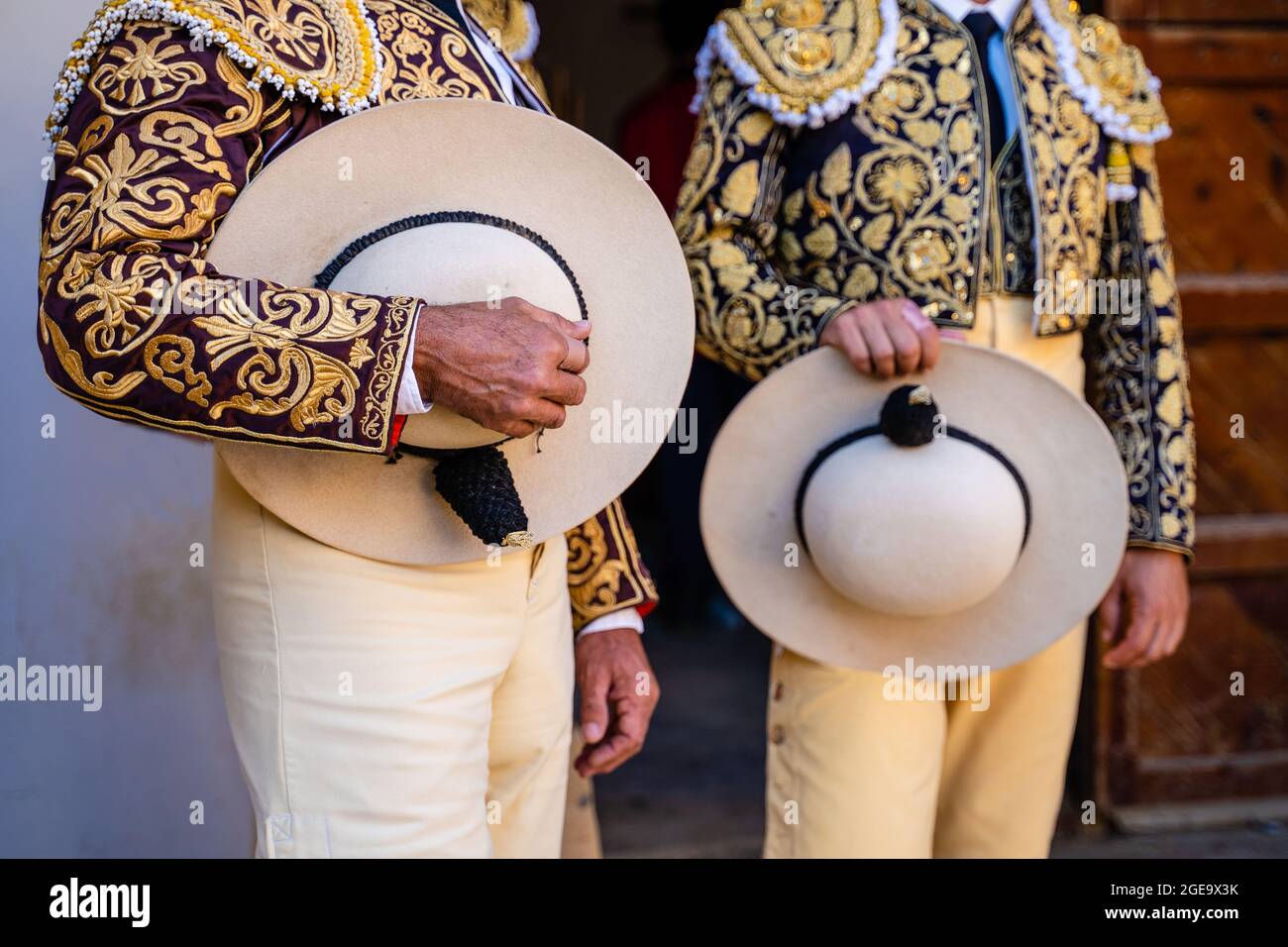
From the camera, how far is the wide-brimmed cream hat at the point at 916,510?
71.9 inches

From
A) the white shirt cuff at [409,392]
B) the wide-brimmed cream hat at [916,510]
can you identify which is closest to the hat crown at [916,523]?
the wide-brimmed cream hat at [916,510]

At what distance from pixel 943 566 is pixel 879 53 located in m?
0.78

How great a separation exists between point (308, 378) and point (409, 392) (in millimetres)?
101

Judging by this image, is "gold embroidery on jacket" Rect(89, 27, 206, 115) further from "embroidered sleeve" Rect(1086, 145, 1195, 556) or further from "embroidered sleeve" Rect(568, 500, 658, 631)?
"embroidered sleeve" Rect(1086, 145, 1195, 556)

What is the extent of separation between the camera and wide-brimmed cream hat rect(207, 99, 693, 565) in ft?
4.85

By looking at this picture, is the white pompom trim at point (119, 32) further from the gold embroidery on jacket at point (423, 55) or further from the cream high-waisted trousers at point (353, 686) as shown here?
the cream high-waisted trousers at point (353, 686)

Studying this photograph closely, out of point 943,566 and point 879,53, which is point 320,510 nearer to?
point 943,566

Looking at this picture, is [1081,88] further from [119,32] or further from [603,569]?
[119,32]

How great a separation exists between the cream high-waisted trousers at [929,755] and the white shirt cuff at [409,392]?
0.86 metres

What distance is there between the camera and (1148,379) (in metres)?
2.23

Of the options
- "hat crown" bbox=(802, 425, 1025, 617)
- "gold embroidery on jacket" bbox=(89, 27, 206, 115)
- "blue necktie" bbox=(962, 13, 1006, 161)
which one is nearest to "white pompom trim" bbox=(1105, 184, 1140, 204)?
"blue necktie" bbox=(962, 13, 1006, 161)

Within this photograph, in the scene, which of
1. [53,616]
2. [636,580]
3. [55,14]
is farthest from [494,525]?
[55,14]

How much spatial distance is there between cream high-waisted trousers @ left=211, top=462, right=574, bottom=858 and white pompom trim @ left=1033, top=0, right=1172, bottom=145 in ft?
3.98

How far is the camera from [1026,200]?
2119 millimetres
